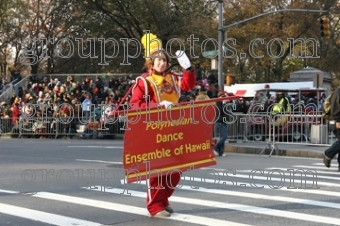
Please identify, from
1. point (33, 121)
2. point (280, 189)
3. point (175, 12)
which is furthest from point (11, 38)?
point (280, 189)

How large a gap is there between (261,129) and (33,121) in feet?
39.5

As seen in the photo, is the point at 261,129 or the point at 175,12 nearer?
the point at 261,129

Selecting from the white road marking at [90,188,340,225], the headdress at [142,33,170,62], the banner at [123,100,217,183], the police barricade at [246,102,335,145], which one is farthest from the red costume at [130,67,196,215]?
the police barricade at [246,102,335,145]

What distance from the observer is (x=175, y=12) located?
1702 inches

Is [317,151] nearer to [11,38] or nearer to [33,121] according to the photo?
[33,121]

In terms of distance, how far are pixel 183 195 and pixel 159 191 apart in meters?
2.00

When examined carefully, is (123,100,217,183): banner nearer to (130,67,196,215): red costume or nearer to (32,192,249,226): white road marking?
(130,67,196,215): red costume

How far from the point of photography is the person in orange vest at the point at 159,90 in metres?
7.84

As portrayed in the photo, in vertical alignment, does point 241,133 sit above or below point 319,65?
below

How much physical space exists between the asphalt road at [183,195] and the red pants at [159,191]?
7.4 inches

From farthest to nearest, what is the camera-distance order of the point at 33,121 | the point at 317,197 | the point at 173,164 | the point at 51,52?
the point at 51,52 < the point at 33,121 < the point at 317,197 < the point at 173,164

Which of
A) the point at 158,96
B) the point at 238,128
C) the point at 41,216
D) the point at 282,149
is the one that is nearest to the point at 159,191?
the point at 158,96

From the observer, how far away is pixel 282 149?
19297mm

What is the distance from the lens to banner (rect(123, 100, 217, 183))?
7.82 meters
